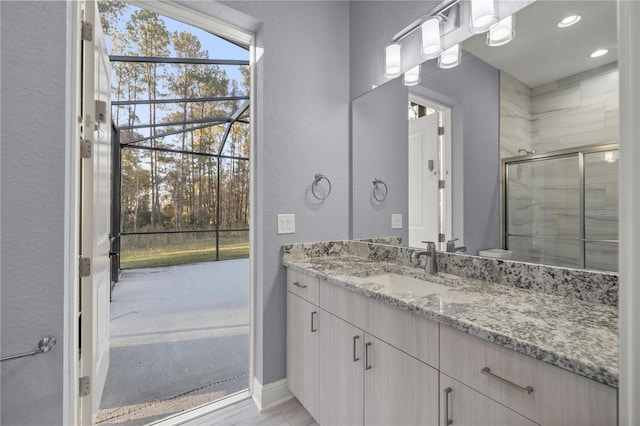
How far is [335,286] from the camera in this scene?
139 centimetres

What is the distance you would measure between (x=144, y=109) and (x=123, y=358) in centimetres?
346

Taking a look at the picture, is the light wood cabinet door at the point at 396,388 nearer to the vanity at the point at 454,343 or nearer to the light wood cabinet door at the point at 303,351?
the vanity at the point at 454,343

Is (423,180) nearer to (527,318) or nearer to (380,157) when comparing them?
(380,157)

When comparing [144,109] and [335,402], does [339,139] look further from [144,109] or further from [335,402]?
[144,109]

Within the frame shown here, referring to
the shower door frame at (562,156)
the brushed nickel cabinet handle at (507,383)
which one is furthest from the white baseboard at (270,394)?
the shower door frame at (562,156)

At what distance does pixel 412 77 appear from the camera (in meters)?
1.72

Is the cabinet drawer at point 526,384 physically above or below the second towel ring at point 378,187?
below

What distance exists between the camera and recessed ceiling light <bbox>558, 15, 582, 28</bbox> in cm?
105

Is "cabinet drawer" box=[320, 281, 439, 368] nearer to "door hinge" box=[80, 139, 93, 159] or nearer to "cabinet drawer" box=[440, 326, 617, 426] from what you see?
"cabinet drawer" box=[440, 326, 617, 426]

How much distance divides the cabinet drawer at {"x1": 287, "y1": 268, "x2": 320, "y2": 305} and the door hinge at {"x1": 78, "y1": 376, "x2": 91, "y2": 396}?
41.5 inches

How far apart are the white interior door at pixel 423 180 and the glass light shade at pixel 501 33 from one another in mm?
418

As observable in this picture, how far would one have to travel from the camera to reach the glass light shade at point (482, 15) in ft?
4.15

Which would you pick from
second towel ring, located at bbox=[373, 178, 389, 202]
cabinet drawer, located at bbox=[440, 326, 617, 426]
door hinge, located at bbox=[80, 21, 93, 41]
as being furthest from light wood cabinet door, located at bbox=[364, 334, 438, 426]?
door hinge, located at bbox=[80, 21, 93, 41]

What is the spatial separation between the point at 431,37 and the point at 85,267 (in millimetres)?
2060
